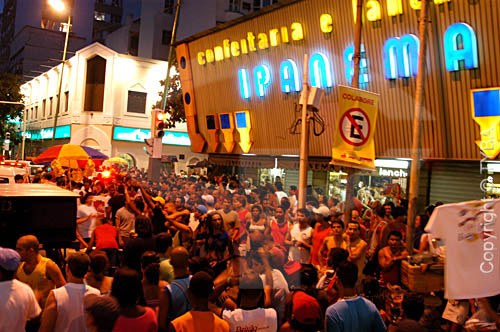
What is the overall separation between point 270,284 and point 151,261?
140 cm


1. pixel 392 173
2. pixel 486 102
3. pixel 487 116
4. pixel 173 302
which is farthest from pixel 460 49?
pixel 173 302

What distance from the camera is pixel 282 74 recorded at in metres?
20.1

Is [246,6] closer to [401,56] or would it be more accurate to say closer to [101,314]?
[401,56]

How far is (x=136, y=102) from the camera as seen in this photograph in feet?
123

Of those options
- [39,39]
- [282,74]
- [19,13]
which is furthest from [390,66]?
[19,13]

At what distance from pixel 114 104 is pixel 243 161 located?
15.8 metres

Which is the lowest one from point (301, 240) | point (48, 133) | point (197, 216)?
point (301, 240)

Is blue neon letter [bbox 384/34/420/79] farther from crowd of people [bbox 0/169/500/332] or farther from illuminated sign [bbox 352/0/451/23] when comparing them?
crowd of people [bbox 0/169/500/332]

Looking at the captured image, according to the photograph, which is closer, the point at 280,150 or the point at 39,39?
the point at 280,150

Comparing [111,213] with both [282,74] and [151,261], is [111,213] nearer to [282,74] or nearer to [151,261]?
[151,261]

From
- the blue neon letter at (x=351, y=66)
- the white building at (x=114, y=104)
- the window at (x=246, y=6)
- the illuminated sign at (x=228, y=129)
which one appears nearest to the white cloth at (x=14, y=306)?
the blue neon letter at (x=351, y=66)

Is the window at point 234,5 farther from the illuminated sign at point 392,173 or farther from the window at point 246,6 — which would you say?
the illuminated sign at point 392,173

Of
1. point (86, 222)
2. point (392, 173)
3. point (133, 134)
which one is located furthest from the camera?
point (133, 134)

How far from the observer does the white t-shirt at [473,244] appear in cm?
520
